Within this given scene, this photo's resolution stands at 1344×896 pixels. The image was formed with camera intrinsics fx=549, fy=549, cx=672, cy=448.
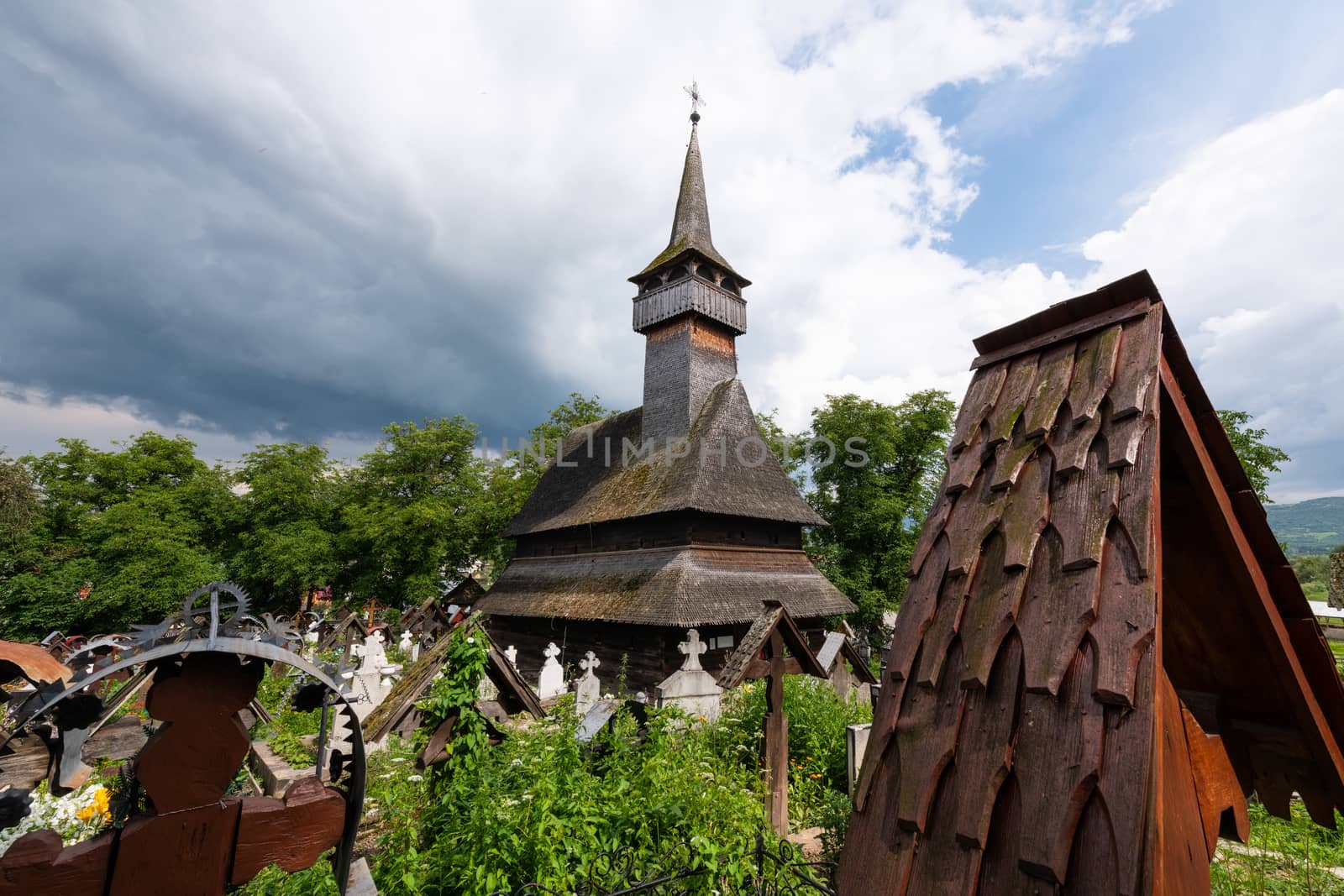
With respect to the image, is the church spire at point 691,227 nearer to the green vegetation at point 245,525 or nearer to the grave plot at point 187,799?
the green vegetation at point 245,525

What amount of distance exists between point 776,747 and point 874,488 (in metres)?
21.6

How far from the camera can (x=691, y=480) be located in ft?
53.1

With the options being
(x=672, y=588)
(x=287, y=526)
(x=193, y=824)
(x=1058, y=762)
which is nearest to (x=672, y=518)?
(x=672, y=588)

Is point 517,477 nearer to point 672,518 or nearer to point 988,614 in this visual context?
point 672,518

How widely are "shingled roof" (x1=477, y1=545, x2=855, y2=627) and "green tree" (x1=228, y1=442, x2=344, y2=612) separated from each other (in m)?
14.9

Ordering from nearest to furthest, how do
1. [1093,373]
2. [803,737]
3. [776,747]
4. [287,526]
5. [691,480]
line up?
[1093,373] → [776,747] → [803,737] → [691,480] → [287,526]

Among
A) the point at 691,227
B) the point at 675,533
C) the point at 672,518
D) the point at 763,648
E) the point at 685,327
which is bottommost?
the point at 763,648

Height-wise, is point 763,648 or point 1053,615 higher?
point 1053,615

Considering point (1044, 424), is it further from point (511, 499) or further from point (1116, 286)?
point (511, 499)

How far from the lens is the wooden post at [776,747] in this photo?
5.37 m

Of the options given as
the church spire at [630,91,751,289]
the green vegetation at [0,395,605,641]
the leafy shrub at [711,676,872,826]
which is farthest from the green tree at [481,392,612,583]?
the leafy shrub at [711,676,872,826]

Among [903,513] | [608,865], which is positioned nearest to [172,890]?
[608,865]

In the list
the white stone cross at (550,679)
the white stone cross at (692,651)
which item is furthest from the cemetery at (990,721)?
the white stone cross at (550,679)

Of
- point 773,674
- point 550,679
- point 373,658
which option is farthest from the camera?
point 373,658
